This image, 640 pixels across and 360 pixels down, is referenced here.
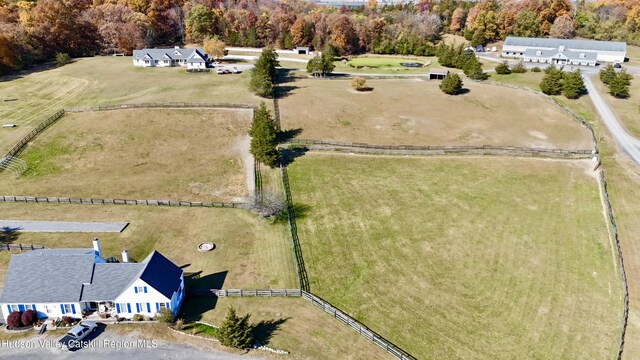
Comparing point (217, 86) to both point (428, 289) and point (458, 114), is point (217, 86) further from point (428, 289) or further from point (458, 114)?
point (428, 289)

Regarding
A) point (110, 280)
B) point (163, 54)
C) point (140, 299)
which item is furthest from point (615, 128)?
point (163, 54)

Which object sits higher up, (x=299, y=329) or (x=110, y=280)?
(x=110, y=280)

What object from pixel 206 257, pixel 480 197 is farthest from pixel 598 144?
pixel 206 257

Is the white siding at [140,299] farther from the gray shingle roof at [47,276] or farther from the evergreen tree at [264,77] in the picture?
the evergreen tree at [264,77]

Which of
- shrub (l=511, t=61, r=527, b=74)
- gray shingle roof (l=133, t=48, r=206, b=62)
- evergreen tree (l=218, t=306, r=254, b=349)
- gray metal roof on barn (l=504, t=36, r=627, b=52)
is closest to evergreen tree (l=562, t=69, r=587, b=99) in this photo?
shrub (l=511, t=61, r=527, b=74)

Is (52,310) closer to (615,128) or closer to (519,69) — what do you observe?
(615,128)

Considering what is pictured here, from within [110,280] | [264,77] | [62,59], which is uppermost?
[62,59]
